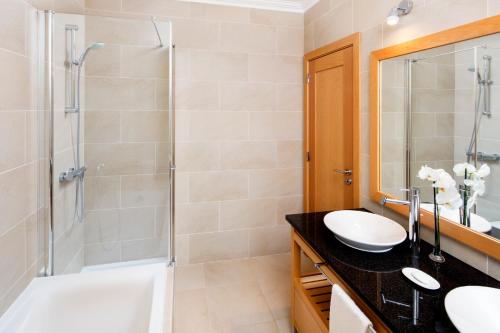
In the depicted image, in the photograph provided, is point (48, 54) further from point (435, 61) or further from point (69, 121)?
point (435, 61)

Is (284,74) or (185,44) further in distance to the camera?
(284,74)

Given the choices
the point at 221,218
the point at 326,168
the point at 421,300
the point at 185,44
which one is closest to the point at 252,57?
the point at 185,44

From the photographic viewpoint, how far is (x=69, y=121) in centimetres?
212

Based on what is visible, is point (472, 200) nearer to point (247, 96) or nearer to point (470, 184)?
point (470, 184)

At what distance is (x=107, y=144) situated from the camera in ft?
7.55

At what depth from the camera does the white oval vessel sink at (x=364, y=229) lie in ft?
4.97

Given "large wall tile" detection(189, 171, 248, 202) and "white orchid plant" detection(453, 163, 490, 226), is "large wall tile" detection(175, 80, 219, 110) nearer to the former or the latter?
"large wall tile" detection(189, 171, 248, 202)

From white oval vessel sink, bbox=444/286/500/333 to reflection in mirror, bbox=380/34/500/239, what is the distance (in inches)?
13.8

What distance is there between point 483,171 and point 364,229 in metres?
0.69

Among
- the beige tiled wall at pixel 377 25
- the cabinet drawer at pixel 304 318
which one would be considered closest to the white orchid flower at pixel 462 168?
the beige tiled wall at pixel 377 25

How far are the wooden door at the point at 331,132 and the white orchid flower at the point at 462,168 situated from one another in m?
0.80

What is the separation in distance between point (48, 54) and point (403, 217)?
8.12 ft

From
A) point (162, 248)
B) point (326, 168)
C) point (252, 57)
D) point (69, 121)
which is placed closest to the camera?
point (69, 121)

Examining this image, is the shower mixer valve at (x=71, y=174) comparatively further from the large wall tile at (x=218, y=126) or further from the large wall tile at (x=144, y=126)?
the large wall tile at (x=218, y=126)
